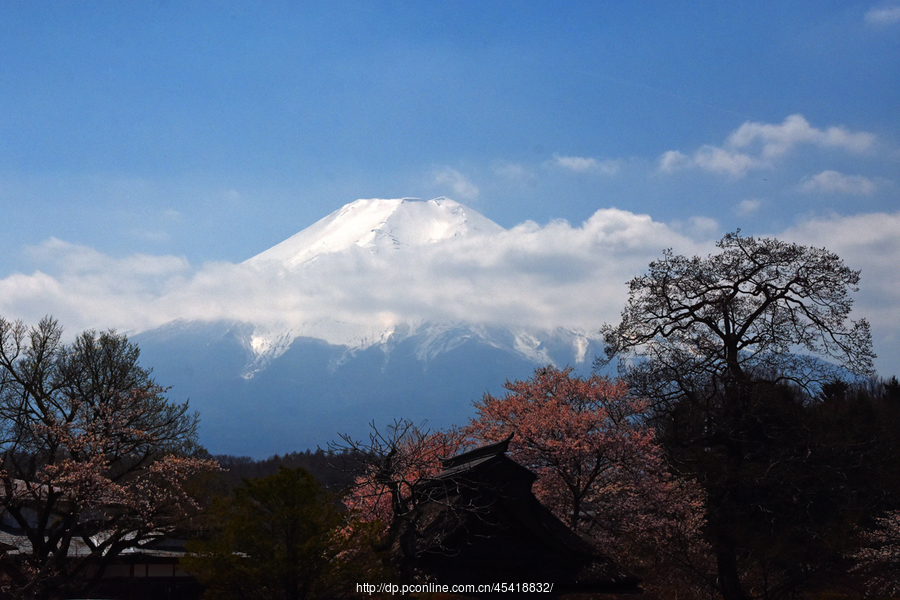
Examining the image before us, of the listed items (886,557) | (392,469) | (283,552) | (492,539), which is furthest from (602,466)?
(886,557)

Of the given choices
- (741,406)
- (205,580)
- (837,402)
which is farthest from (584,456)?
(837,402)

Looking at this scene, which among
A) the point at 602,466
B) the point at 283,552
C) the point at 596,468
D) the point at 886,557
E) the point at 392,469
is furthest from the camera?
the point at 886,557

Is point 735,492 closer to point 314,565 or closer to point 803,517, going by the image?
point 803,517

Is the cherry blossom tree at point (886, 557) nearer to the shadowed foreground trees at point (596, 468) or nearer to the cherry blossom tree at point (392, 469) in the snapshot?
the shadowed foreground trees at point (596, 468)

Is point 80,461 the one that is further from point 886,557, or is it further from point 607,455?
point 886,557

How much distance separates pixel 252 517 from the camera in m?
11.6

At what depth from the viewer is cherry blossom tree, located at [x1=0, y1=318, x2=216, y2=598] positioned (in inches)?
762

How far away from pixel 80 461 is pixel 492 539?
48.1 feet

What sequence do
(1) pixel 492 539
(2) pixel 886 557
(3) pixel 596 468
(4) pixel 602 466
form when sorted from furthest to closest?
(2) pixel 886 557
(4) pixel 602 466
(3) pixel 596 468
(1) pixel 492 539

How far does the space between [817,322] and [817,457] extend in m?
7.80

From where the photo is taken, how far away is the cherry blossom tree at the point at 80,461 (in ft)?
63.5

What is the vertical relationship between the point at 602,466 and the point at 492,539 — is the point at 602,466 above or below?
above

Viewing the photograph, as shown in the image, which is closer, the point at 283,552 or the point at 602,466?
the point at 283,552

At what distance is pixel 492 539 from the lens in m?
12.2
